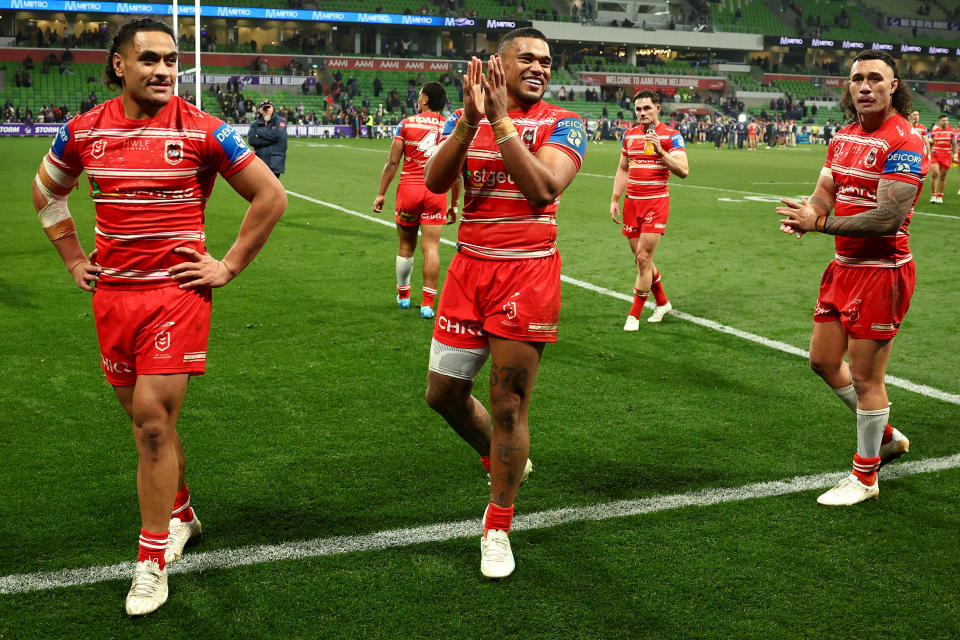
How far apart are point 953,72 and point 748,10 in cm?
2063

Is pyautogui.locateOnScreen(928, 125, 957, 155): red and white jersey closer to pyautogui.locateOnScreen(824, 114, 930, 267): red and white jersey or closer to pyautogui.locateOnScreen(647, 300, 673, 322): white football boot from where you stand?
pyautogui.locateOnScreen(647, 300, 673, 322): white football boot

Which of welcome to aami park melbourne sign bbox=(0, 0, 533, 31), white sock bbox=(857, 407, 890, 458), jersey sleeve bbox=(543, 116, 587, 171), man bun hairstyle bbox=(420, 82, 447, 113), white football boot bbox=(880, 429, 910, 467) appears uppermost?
welcome to aami park melbourne sign bbox=(0, 0, 533, 31)

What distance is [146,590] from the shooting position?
3707 mm

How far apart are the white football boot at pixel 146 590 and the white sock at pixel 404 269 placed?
5932 millimetres

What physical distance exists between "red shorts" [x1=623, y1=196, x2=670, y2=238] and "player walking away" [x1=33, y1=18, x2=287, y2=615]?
589 cm

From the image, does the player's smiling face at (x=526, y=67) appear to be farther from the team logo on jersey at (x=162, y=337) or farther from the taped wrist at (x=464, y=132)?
the team logo on jersey at (x=162, y=337)

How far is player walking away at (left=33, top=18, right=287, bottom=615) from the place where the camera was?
3596 mm

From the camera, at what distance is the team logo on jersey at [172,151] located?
3598mm

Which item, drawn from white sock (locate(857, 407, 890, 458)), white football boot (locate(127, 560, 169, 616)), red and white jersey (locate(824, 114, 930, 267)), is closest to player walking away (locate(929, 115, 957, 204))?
red and white jersey (locate(824, 114, 930, 267))

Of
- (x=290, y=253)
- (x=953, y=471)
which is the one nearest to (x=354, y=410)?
(x=953, y=471)

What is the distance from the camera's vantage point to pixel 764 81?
78.6 m

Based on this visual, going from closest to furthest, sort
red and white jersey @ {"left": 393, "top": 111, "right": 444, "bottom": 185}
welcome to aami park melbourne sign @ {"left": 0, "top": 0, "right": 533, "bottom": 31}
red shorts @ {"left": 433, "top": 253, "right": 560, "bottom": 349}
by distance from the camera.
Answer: red shorts @ {"left": 433, "top": 253, "right": 560, "bottom": 349} < red and white jersey @ {"left": 393, "top": 111, "right": 444, "bottom": 185} < welcome to aami park melbourne sign @ {"left": 0, "top": 0, "right": 533, "bottom": 31}

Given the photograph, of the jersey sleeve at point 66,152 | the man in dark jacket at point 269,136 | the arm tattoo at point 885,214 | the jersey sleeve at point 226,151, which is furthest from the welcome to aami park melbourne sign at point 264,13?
the arm tattoo at point 885,214

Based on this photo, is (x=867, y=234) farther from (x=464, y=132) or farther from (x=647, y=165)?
(x=647, y=165)
